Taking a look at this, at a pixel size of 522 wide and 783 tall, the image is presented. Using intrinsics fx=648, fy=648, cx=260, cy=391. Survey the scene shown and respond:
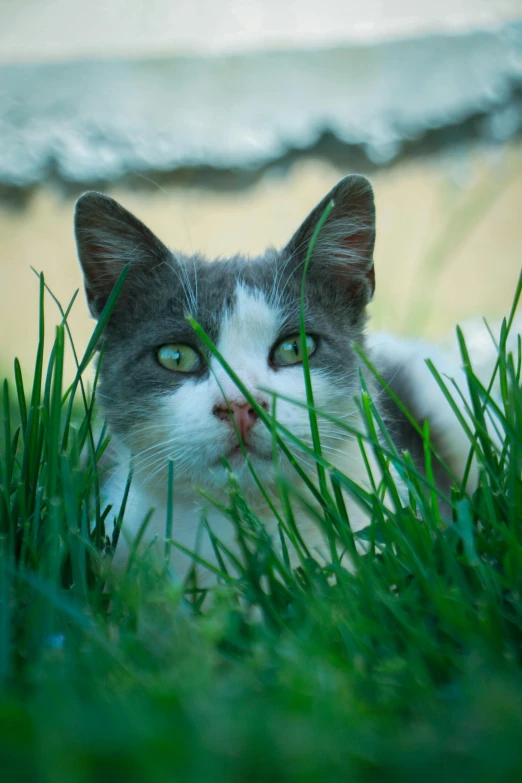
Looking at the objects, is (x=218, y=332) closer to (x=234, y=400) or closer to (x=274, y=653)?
(x=234, y=400)

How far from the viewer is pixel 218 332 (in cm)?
108

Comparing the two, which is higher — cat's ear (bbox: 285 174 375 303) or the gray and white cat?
cat's ear (bbox: 285 174 375 303)

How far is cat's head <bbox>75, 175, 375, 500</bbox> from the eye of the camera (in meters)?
1.00

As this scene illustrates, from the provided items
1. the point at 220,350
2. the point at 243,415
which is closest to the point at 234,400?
the point at 243,415

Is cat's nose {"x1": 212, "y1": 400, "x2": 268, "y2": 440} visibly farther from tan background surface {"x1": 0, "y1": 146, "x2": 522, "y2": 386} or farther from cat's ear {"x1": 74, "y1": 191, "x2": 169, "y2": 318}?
tan background surface {"x1": 0, "y1": 146, "x2": 522, "y2": 386}

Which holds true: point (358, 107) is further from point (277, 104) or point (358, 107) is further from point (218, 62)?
point (218, 62)

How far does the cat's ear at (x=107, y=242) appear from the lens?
1.16m

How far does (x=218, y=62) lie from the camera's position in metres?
3.96

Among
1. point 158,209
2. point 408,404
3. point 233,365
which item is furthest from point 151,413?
point 158,209

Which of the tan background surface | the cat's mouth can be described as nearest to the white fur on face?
the cat's mouth

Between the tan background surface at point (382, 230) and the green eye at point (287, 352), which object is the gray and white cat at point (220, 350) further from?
the tan background surface at point (382, 230)

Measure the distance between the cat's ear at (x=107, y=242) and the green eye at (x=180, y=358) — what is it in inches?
6.8

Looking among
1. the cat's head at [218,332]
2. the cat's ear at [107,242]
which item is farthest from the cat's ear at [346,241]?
the cat's ear at [107,242]

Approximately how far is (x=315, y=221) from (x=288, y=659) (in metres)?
0.83
